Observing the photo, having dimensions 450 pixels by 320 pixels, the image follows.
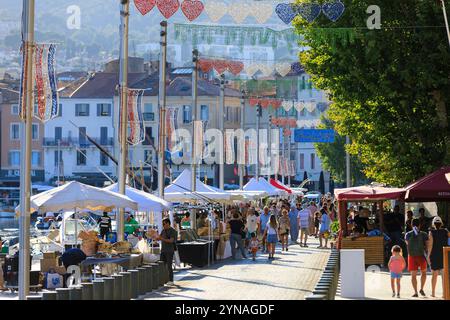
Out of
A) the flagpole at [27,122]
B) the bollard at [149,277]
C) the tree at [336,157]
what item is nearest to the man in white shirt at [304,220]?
the bollard at [149,277]

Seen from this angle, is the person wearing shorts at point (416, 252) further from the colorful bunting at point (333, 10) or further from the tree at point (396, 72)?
→ the tree at point (396, 72)

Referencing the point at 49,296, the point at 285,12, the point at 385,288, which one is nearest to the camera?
the point at 49,296

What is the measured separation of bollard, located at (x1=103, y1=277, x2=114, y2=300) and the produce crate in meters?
14.1

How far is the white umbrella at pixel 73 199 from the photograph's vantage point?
105ft

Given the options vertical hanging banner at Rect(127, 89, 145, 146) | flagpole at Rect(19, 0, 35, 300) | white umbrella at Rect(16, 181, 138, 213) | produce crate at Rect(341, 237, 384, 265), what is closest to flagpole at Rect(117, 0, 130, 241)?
vertical hanging banner at Rect(127, 89, 145, 146)

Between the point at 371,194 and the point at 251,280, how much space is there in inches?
288

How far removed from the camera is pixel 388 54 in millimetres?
46250

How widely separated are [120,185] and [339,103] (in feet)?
51.8

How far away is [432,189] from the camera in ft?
122

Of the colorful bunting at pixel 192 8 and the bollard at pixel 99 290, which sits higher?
the colorful bunting at pixel 192 8

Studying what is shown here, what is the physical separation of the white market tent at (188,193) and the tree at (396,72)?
6389 mm

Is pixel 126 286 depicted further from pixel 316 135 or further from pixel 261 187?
pixel 316 135

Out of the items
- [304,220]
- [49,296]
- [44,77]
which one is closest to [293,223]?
[304,220]
